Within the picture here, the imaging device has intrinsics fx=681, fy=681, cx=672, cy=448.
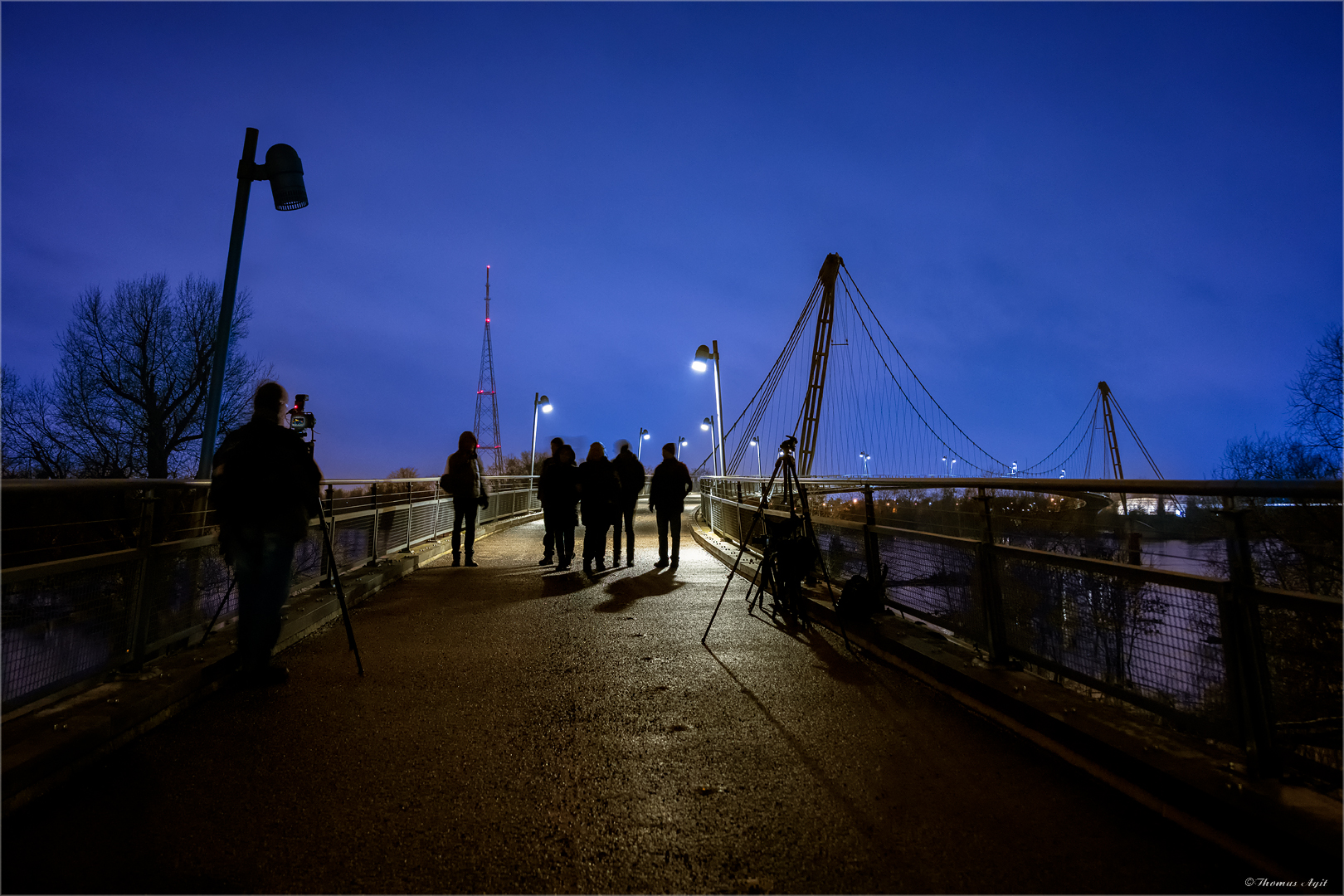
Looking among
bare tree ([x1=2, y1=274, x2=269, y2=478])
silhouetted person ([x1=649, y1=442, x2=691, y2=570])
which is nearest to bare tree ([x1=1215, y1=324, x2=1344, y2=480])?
silhouetted person ([x1=649, y1=442, x2=691, y2=570])

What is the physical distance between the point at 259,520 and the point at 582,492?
506 cm

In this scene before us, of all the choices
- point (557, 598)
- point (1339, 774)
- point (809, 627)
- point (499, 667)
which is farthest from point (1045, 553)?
point (557, 598)

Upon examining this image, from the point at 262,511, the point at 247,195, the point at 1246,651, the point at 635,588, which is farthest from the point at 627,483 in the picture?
the point at 1246,651

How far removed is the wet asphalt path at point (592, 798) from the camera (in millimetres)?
2203

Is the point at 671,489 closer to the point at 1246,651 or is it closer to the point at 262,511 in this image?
the point at 262,511

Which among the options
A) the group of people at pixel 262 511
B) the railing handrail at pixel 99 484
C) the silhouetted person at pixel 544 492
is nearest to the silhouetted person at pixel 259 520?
the group of people at pixel 262 511

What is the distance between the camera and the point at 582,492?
9055 millimetres

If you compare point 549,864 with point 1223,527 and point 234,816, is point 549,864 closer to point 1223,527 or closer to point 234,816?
point 234,816

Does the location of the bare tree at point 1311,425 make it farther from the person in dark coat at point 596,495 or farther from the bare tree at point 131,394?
the bare tree at point 131,394

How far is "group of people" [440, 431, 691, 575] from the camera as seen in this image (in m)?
8.98

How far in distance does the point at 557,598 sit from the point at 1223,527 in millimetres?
5652

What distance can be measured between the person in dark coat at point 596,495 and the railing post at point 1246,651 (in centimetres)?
708

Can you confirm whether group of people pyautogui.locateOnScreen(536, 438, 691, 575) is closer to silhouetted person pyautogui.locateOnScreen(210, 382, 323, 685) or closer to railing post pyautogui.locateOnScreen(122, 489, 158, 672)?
silhouetted person pyautogui.locateOnScreen(210, 382, 323, 685)

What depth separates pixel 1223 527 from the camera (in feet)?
8.99
